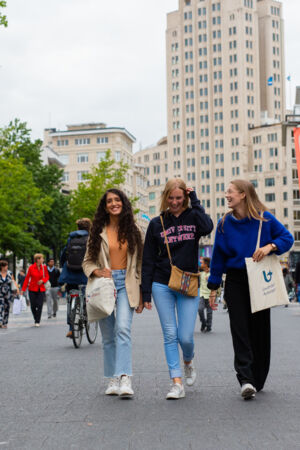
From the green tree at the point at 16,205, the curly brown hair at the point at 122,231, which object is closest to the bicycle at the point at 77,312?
the curly brown hair at the point at 122,231

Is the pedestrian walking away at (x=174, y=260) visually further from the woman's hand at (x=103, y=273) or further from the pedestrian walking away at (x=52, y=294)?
the pedestrian walking away at (x=52, y=294)

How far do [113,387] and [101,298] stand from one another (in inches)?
33.8

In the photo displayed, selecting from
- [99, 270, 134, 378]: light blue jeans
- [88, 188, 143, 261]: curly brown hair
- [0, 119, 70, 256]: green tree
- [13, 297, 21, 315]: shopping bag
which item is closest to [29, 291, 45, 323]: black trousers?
[13, 297, 21, 315]: shopping bag

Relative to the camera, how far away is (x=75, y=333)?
13406 mm

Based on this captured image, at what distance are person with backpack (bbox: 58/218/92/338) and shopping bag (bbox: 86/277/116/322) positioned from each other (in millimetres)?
5280

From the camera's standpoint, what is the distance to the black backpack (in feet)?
42.8

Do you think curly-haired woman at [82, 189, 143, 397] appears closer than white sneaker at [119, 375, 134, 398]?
No

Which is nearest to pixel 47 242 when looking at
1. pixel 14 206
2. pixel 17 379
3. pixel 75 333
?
pixel 14 206

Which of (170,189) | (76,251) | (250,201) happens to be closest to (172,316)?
(170,189)

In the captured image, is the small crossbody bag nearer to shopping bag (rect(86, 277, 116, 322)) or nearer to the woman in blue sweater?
the woman in blue sweater

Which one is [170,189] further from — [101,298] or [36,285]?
[36,285]

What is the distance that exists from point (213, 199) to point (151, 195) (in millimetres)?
18222

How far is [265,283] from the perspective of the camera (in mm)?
7293

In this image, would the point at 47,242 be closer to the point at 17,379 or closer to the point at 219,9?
the point at 17,379
